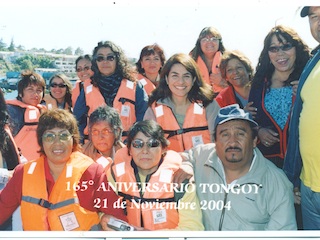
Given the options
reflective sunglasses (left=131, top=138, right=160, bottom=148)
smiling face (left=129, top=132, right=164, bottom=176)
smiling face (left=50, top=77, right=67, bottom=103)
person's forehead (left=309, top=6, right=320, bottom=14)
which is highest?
person's forehead (left=309, top=6, right=320, bottom=14)

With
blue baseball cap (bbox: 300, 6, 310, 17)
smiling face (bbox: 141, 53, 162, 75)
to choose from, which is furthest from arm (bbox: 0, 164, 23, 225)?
blue baseball cap (bbox: 300, 6, 310, 17)

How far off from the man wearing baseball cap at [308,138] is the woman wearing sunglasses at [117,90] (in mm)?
1114

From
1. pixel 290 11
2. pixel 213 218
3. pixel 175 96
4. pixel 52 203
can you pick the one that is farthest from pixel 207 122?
pixel 52 203

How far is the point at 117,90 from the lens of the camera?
4.72 meters

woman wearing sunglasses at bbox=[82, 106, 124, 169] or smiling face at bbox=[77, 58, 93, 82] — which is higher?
smiling face at bbox=[77, 58, 93, 82]

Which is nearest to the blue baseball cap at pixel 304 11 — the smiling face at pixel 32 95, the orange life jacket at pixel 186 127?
the orange life jacket at pixel 186 127

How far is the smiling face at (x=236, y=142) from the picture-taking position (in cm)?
455

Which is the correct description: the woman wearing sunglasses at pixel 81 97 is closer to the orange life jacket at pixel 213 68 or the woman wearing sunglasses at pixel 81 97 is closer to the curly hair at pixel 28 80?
the curly hair at pixel 28 80

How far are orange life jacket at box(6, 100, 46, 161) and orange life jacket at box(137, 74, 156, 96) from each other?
2.46 feet

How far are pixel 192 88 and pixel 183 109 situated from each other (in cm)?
17

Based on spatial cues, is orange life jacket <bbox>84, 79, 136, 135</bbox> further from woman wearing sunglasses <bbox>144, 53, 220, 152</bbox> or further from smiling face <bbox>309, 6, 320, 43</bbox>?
smiling face <bbox>309, 6, 320, 43</bbox>

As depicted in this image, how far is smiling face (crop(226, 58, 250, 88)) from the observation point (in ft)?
15.3

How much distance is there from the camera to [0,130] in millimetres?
4680

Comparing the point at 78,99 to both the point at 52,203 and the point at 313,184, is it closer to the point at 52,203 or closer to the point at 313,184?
the point at 52,203
